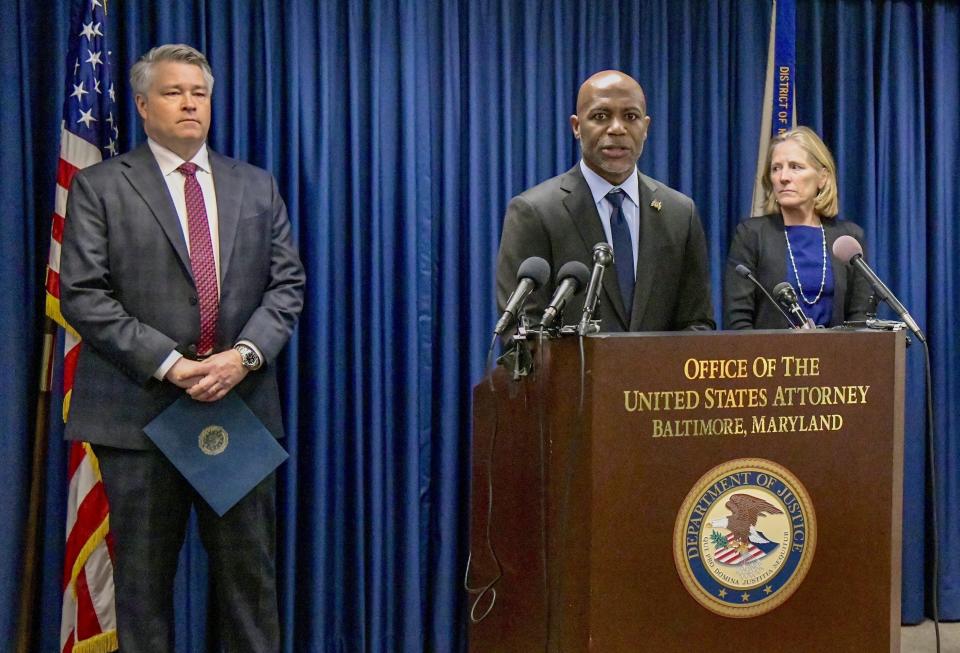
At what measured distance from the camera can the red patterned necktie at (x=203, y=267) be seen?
267 centimetres

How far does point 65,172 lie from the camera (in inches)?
118

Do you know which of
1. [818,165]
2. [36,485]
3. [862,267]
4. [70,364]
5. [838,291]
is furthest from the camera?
[818,165]

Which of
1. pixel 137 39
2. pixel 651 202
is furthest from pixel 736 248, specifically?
pixel 137 39

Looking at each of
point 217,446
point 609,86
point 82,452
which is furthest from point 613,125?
point 82,452

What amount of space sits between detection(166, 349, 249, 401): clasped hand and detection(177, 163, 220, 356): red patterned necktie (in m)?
0.10

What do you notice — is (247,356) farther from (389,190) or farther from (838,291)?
(838,291)

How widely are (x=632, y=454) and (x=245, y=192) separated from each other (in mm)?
1599

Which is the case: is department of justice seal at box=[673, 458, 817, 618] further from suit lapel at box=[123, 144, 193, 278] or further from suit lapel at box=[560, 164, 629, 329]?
suit lapel at box=[123, 144, 193, 278]

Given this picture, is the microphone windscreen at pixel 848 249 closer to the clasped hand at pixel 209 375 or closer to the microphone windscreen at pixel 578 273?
the microphone windscreen at pixel 578 273

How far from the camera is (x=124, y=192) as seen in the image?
2658mm

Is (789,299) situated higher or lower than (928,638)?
higher

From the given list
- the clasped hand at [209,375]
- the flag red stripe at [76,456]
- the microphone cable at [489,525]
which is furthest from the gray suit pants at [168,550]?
the microphone cable at [489,525]

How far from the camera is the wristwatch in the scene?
262 centimetres

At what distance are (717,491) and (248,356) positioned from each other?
1.40 meters
